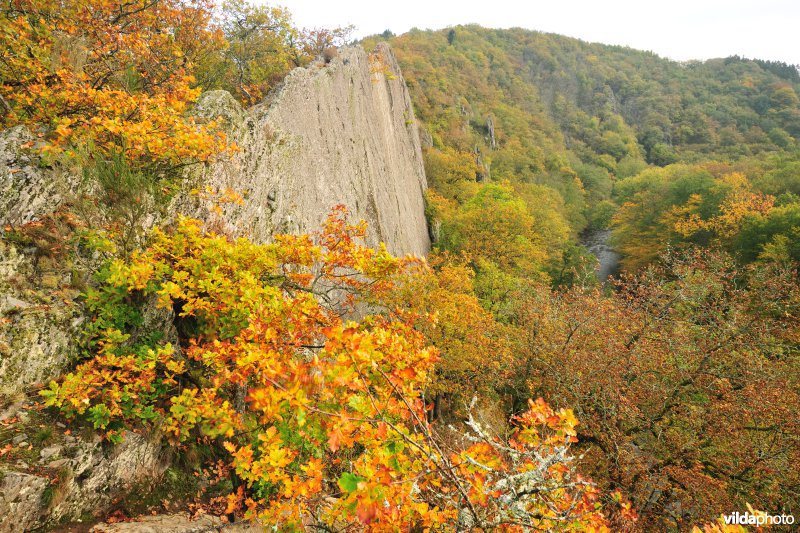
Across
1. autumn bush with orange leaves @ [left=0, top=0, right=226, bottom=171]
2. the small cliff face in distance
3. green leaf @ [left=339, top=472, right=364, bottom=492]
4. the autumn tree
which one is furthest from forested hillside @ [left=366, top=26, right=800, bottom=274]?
green leaf @ [left=339, top=472, right=364, bottom=492]

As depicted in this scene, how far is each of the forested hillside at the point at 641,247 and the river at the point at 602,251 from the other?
7.77ft

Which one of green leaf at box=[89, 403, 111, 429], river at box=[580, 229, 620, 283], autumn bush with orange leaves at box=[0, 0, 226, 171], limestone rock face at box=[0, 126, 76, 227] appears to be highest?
autumn bush with orange leaves at box=[0, 0, 226, 171]

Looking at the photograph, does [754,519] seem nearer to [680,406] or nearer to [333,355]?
[333,355]

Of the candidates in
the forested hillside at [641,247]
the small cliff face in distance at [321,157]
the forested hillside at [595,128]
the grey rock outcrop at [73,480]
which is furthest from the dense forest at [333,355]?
the forested hillside at [595,128]

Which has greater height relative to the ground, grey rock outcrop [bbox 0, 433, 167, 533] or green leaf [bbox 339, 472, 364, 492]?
green leaf [bbox 339, 472, 364, 492]

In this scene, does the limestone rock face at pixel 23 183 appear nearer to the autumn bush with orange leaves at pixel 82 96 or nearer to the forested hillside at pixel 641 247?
the autumn bush with orange leaves at pixel 82 96

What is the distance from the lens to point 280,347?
4980 millimetres

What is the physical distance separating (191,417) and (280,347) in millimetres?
1556

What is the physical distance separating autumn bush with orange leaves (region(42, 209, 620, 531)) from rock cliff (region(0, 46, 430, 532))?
37 cm

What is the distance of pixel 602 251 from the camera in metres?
56.8

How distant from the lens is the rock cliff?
15.8ft

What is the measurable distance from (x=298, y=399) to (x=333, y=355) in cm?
70

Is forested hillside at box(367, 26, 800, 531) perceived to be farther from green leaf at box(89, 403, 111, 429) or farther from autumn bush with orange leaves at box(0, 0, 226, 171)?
autumn bush with orange leaves at box(0, 0, 226, 171)

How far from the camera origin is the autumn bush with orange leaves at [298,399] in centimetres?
331
